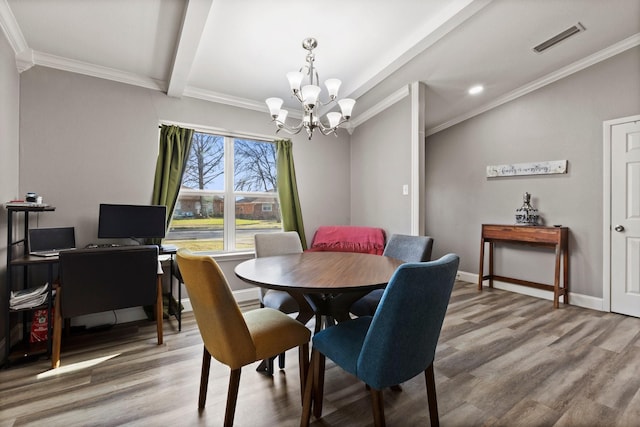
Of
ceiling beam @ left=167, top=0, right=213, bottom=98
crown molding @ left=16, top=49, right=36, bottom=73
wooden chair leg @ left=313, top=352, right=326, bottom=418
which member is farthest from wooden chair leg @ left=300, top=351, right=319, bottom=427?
crown molding @ left=16, top=49, right=36, bottom=73

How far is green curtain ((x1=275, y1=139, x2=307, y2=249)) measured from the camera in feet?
12.4

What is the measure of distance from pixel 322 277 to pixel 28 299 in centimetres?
220

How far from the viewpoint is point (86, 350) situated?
7.61 ft

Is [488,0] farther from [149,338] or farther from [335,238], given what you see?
[149,338]

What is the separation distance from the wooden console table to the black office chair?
400cm

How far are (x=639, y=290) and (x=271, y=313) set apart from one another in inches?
150

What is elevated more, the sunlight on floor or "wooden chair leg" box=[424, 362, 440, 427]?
"wooden chair leg" box=[424, 362, 440, 427]

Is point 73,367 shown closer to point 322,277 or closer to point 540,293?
point 322,277

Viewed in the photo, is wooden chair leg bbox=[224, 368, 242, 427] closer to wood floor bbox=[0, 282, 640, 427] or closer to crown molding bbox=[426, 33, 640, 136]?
wood floor bbox=[0, 282, 640, 427]

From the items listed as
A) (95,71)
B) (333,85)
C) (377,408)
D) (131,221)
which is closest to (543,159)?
(333,85)

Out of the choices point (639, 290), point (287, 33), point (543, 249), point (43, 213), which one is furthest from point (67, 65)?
point (639, 290)

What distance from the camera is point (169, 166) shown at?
10.1 feet

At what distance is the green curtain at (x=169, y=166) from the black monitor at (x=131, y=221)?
0.63 ft

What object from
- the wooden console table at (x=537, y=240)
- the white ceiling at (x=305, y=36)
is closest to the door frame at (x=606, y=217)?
the wooden console table at (x=537, y=240)
